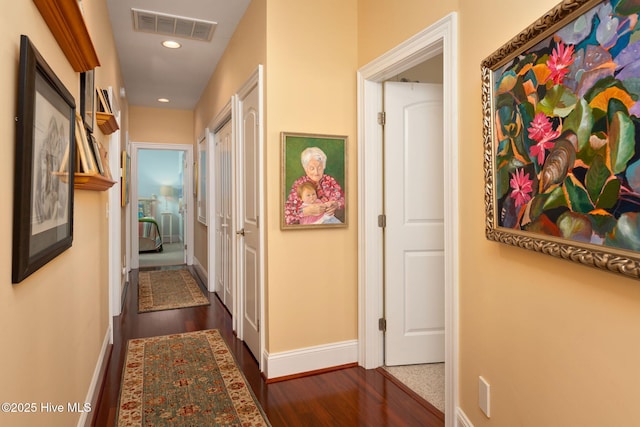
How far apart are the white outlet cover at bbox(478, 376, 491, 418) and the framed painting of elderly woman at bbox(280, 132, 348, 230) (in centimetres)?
138

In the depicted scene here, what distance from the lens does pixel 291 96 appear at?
8.61 feet

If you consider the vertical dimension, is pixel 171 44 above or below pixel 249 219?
above

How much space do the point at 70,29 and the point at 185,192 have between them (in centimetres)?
558

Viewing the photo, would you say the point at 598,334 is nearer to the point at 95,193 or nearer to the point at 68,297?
the point at 68,297

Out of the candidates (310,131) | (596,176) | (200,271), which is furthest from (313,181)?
(200,271)

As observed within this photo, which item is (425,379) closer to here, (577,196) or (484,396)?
(484,396)

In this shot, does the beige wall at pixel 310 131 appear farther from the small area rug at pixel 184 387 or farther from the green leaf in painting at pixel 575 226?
the green leaf in painting at pixel 575 226

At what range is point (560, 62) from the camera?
3.85 feet

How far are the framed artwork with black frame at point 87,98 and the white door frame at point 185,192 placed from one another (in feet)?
14.4

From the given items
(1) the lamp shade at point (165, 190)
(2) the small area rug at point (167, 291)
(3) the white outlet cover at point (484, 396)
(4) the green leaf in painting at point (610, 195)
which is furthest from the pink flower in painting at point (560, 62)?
(1) the lamp shade at point (165, 190)

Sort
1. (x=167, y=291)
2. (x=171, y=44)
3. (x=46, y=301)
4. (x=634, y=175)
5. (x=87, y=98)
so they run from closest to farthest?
(x=634, y=175)
(x=46, y=301)
(x=87, y=98)
(x=171, y=44)
(x=167, y=291)

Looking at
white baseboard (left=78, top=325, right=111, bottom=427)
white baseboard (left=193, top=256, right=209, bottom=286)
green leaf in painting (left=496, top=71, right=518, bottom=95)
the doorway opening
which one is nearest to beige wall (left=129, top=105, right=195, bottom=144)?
white baseboard (left=193, top=256, right=209, bottom=286)

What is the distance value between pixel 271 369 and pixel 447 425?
3.71ft

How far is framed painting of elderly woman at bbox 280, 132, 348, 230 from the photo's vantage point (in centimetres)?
261
